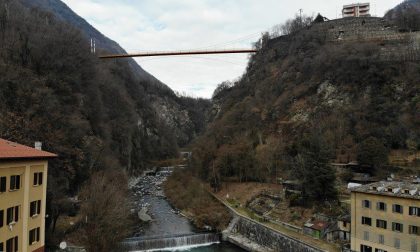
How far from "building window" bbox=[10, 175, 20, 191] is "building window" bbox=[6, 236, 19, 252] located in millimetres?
2455

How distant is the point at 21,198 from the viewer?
2042 centimetres

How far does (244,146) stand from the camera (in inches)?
2110

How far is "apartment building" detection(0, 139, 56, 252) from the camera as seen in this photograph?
18.8m

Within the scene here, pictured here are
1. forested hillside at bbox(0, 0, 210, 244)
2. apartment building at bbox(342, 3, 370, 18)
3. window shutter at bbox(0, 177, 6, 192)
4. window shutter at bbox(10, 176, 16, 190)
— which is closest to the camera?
window shutter at bbox(0, 177, 6, 192)

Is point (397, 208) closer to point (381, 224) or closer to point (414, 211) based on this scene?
point (414, 211)

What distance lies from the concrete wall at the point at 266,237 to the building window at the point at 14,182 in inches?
765

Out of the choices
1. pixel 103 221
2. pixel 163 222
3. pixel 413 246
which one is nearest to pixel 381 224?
pixel 413 246

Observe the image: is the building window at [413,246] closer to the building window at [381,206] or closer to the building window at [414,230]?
the building window at [414,230]

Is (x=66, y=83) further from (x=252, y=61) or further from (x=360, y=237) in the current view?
(x=252, y=61)

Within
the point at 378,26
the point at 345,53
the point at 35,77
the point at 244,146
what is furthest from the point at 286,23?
the point at 35,77

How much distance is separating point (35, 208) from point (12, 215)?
241 cm

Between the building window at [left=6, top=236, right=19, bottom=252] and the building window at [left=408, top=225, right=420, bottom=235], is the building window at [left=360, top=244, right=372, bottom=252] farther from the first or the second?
the building window at [left=6, top=236, right=19, bottom=252]

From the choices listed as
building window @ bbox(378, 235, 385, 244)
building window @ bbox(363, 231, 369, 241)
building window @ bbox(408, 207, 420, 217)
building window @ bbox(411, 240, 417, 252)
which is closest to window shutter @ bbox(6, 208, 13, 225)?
building window @ bbox(363, 231, 369, 241)

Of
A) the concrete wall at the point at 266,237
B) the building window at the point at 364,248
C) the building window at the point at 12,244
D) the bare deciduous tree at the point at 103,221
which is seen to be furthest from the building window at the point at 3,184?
the building window at the point at 364,248
